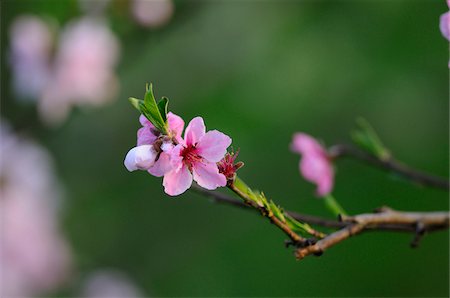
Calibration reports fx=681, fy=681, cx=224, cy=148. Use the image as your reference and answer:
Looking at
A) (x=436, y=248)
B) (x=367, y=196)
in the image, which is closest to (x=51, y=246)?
(x=367, y=196)

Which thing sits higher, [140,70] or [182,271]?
[140,70]

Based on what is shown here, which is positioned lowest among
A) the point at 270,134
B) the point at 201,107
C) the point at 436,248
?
the point at 436,248

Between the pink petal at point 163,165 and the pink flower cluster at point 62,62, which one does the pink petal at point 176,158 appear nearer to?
the pink petal at point 163,165

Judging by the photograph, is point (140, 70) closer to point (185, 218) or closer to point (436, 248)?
point (185, 218)

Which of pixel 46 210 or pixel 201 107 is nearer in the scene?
pixel 46 210

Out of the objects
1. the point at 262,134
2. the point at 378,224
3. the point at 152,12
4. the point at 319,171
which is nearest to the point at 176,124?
the point at 378,224

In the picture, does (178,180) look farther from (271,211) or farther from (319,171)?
(319,171)

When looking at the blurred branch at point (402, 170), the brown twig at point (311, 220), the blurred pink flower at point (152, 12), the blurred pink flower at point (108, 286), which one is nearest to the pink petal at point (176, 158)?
the brown twig at point (311, 220)
